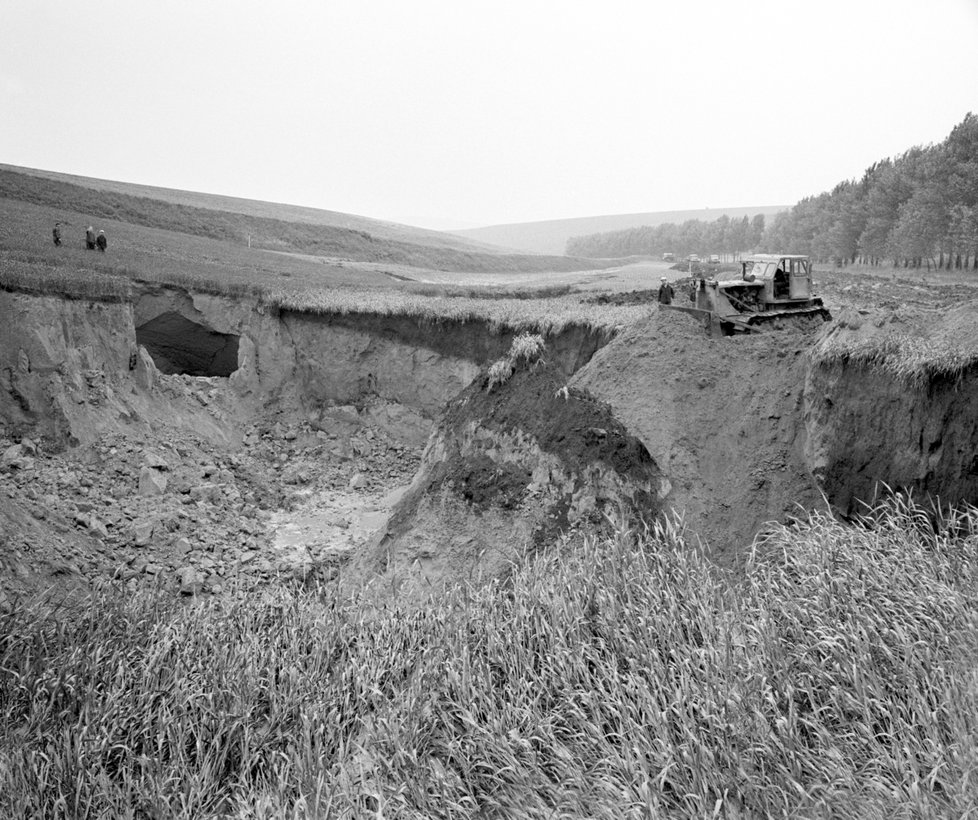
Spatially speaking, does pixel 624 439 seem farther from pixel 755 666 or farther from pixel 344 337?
pixel 344 337

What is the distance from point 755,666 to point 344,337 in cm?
1708

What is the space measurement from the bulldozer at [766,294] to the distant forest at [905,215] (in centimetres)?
323

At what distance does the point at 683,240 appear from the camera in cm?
10825

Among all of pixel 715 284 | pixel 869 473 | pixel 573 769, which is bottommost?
pixel 573 769

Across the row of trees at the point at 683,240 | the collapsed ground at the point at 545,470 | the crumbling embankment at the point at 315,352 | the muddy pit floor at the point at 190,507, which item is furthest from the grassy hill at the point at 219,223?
the row of trees at the point at 683,240

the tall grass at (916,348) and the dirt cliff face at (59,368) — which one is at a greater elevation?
the tall grass at (916,348)

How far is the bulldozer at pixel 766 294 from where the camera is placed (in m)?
15.8

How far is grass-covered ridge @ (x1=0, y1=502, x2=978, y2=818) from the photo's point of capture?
16.8 feet

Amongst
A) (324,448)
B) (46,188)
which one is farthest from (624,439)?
(46,188)

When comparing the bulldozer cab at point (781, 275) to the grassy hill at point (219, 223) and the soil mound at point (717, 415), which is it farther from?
the grassy hill at point (219, 223)

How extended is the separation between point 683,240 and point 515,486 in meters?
105

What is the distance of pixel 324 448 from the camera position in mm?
19703

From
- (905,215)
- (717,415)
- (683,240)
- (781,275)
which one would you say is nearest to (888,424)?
(717,415)

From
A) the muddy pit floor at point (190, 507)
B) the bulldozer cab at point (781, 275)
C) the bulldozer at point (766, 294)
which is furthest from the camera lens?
the bulldozer cab at point (781, 275)
